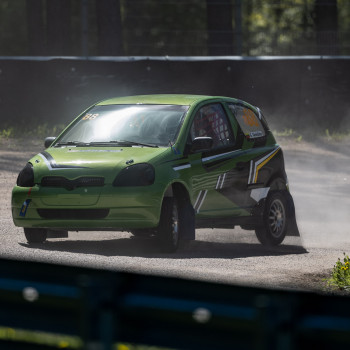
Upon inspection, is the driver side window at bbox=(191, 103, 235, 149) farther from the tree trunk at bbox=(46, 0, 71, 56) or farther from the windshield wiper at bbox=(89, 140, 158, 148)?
the tree trunk at bbox=(46, 0, 71, 56)

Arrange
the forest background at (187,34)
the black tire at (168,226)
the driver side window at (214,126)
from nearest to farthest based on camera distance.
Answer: the black tire at (168,226)
the driver side window at (214,126)
the forest background at (187,34)

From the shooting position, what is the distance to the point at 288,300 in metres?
2.83

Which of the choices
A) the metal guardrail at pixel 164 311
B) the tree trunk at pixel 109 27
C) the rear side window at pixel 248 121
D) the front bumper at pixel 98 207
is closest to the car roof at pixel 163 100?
the rear side window at pixel 248 121

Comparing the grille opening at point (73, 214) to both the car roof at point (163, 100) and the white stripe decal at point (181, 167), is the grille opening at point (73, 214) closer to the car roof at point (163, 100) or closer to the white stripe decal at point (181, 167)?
the white stripe decal at point (181, 167)

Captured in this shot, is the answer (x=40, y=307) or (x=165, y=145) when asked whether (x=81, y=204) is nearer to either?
(x=165, y=145)

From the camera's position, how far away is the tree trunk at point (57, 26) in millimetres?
30625

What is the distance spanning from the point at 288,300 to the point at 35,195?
7245 millimetres

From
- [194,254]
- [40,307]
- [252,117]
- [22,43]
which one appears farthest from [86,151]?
[22,43]

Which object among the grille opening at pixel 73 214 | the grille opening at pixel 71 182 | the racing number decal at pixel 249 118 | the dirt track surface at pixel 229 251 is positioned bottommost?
the dirt track surface at pixel 229 251

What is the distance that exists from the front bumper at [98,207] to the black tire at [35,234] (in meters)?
0.36

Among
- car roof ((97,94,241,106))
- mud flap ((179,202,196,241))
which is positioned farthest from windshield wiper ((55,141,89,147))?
mud flap ((179,202,196,241))

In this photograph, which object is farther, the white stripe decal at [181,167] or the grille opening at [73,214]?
the white stripe decal at [181,167]

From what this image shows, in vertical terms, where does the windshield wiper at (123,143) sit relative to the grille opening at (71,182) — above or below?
above

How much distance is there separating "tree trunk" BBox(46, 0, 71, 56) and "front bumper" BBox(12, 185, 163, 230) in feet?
69.4
